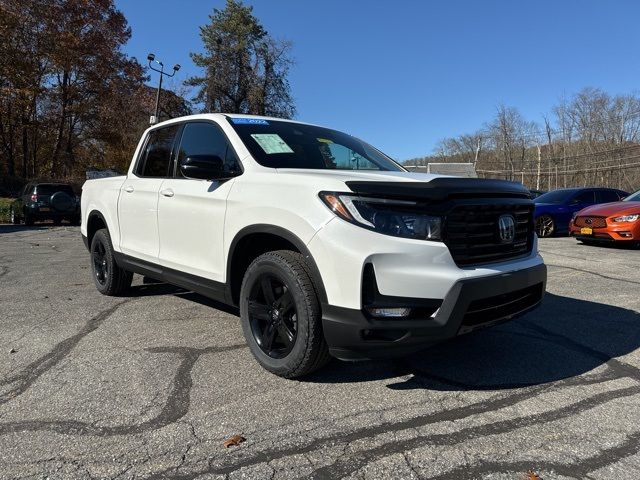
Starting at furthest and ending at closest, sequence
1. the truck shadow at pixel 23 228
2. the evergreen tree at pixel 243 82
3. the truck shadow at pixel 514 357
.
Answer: the evergreen tree at pixel 243 82
the truck shadow at pixel 23 228
the truck shadow at pixel 514 357

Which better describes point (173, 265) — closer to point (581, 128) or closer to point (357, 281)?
point (357, 281)

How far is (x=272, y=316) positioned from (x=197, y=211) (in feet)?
3.95

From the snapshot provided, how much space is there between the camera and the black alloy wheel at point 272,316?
10.9 ft

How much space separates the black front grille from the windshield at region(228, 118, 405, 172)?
131cm

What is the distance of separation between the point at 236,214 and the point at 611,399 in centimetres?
275

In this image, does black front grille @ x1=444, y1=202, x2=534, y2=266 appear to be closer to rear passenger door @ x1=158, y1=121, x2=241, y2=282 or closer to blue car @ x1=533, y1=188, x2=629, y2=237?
rear passenger door @ x1=158, y1=121, x2=241, y2=282

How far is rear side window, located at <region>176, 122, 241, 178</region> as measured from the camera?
12.9 feet

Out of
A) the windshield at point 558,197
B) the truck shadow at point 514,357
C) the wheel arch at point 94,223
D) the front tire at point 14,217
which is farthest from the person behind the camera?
the front tire at point 14,217

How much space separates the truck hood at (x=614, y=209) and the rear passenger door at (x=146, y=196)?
9.68m

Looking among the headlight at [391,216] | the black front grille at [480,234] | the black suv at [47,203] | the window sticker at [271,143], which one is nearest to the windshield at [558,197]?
the black front grille at [480,234]

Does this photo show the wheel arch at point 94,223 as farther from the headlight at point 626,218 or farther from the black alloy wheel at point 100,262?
the headlight at point 626,218

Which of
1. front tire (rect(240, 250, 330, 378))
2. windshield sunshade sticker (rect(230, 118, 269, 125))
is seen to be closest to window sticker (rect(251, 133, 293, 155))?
windshield sunshade sticker (rect(230, 118, 269, 125))

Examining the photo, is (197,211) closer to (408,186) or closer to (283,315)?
(283,315)

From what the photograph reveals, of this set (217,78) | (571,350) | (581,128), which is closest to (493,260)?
(571,350)
